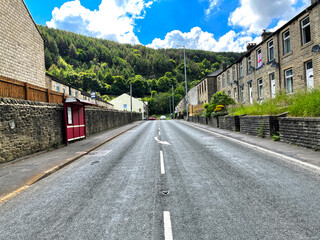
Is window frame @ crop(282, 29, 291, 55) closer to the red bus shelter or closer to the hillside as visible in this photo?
the red bus shelter

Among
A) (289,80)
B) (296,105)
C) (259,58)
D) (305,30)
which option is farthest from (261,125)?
(259,58)

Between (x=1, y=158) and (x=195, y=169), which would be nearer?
(x=195, y=169)

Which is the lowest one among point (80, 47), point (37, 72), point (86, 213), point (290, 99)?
point (86, 213)

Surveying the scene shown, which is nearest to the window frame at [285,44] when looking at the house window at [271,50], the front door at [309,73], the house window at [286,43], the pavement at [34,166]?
the house window at [286,43]

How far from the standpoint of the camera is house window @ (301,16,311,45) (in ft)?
52.9

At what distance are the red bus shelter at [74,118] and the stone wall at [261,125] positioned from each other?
35.8 ft

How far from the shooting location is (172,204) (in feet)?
13.0

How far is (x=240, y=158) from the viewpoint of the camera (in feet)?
25.2

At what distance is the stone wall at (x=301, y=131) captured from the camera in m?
7.77

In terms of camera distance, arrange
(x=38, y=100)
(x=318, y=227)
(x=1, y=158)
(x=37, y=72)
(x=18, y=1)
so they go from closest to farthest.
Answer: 1. (x=318, y=227)
2. (x=1, y=158)
3. (x=38, y=100)
4. (x=18, y=1)
5. (x=37, y=72)

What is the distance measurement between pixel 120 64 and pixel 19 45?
143 metres

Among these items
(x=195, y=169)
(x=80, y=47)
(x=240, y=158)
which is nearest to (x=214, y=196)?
(x=195, y=169)

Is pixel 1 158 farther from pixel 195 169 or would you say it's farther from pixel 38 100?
pixel 195 169

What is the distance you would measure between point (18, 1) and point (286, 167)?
22.8 metres
